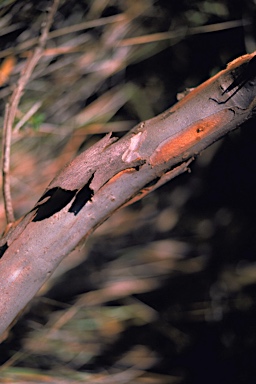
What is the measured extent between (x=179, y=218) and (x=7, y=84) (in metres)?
0.52

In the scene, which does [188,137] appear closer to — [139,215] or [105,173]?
[105,173]

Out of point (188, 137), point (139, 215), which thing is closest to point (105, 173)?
point (188, 137)

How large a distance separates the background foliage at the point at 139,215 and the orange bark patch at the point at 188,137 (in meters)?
0.78

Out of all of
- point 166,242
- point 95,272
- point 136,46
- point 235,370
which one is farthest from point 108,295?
point 136,46

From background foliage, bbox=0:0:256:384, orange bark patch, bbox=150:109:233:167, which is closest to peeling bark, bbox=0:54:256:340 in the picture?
orange bark patch, bbox=150:109:233:167

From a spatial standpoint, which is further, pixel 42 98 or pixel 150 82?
pixel 150 82

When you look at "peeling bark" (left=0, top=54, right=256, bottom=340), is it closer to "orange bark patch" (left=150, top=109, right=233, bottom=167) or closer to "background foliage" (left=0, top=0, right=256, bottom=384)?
"orange bark patch" (left=150, top=109, right=233, bottom=167)

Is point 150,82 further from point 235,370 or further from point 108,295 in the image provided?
point 235,370

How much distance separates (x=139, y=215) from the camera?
1.50m

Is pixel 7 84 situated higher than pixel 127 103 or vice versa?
pixel 7 84

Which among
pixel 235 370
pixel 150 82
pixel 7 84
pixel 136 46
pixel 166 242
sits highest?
pixel 7 84

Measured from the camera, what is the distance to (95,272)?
4.85 ft

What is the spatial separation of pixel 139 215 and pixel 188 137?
0.90 meters

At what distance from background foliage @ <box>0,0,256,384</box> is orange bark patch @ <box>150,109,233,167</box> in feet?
2.55
